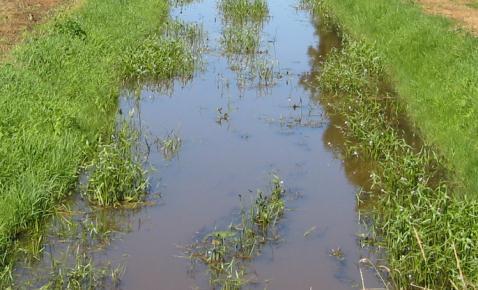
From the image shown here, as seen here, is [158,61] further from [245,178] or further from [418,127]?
[418,127]

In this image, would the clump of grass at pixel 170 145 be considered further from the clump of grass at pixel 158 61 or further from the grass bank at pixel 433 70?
the grass bank at pixel 433 70

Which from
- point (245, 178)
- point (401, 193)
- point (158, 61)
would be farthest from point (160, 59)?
point (401, 193)

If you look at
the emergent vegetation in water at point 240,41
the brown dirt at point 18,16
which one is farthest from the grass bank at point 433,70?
the brown dirt at point 18,16

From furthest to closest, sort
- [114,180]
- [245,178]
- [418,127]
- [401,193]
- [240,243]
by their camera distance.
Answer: [418,127]
[245,178]
[401,193]
[114,180]
[240,243]

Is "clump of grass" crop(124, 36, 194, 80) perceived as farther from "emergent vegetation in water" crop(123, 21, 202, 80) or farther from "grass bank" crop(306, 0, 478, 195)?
"grass bank" crop(306, 0, 478, 195)

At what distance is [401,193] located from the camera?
25.2 feet

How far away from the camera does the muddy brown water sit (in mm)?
6441

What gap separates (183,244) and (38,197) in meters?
1.69

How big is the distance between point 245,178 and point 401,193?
6.29ft

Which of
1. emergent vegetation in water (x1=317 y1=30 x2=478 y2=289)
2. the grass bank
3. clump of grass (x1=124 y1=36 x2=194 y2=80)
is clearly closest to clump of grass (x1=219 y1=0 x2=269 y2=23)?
the grass bank

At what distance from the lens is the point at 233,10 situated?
684 inches

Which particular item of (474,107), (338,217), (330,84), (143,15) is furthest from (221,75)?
(338,217)

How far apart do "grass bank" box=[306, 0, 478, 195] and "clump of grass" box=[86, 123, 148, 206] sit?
3.76 meters

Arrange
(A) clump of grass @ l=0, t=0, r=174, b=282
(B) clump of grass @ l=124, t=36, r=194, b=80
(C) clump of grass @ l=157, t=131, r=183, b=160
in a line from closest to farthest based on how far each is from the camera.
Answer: (A) clump of grass @ l=0, t=0, r=174, b=282
(C) clump of grass @ l=157, t=131, r=183, b=160
(B) clump of grass @ l=124, t=36, r=194, b=80
